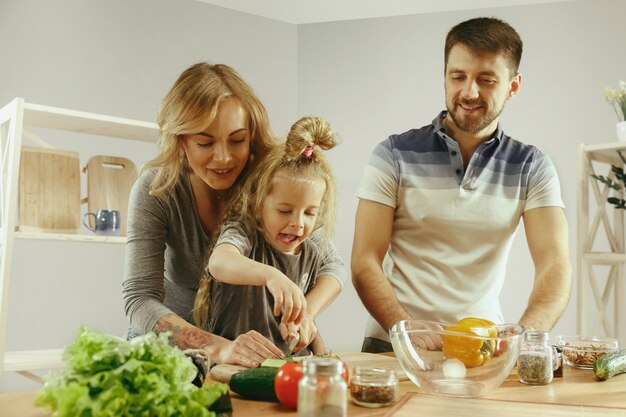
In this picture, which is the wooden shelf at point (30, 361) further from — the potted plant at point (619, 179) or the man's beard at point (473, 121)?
the potted plant at point (619, 179)

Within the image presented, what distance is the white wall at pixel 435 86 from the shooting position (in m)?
4.34

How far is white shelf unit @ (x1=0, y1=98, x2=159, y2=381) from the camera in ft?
10.2

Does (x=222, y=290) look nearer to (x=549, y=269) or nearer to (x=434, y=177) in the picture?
(x=434, y=177)

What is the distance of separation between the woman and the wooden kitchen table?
544 millimetres

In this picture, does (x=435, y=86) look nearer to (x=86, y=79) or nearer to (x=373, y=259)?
(x=86, y=79)

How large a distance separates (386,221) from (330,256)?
13.1 inches

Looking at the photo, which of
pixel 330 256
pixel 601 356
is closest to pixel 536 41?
pixel 330 256

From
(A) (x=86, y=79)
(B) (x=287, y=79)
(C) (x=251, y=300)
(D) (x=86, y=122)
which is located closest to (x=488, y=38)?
(C) (x=251, y=300)

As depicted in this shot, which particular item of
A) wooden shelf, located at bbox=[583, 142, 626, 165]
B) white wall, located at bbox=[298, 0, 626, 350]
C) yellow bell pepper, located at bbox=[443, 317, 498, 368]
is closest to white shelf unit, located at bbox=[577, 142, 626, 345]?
wooden shelf, located at bbox=[583, 142, 626, 165]

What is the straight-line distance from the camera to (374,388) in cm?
115

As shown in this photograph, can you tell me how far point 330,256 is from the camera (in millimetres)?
2105

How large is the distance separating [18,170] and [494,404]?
2.63m

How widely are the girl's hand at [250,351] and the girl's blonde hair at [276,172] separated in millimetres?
312

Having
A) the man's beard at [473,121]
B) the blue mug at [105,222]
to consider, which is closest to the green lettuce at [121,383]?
the man's beard at [473,121]
